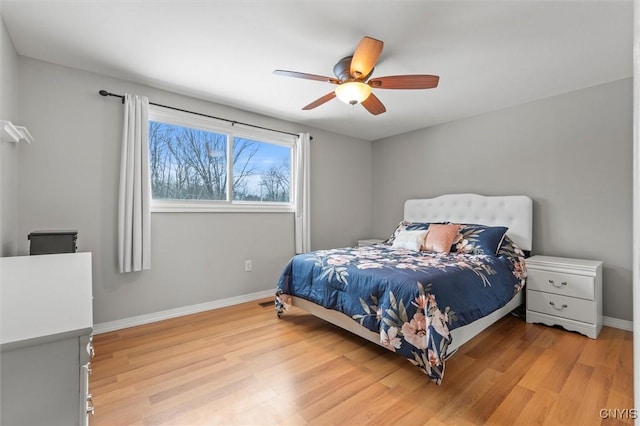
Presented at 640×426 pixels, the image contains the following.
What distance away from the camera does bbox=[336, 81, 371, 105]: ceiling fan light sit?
2.21 m

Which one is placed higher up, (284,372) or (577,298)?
(577,298)

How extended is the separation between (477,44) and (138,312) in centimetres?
375

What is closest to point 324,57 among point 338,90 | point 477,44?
point 338,90

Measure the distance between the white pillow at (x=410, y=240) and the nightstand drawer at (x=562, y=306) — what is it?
112 centimetres

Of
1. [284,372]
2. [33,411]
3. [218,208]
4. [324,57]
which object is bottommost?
[284,372]

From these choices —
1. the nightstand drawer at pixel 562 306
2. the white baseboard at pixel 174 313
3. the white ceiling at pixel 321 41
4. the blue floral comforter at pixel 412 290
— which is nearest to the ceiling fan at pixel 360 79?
the white ceiling at pixel 321 41

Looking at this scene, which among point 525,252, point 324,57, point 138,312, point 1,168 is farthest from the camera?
point 525,252

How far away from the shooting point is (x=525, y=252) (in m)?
3.16

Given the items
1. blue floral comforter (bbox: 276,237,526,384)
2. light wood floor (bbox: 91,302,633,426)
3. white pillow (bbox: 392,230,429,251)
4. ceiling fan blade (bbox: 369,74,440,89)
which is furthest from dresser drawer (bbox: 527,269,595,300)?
ceiling fan blade (bbox: 369,74,440,89)

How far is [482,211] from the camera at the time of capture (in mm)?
3508

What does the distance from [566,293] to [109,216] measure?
4.25 metres

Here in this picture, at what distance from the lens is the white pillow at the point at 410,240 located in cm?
322

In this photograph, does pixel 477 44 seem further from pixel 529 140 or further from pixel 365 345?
pixel 365 345

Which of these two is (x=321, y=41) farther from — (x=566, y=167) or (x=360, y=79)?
(x=566, y=167)
